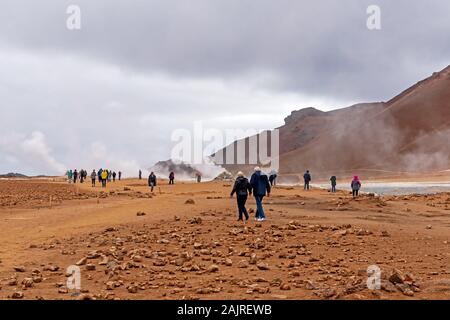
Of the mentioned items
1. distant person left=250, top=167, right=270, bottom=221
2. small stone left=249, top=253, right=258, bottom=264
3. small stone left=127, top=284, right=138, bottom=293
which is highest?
distant person left=250, top=167, right=270, bottom=221

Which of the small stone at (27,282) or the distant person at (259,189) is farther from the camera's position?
the distant person at (259,189)

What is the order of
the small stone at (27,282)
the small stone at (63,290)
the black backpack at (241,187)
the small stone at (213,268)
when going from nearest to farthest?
1. the small stone at (63,290)
2. the small stone at (27,282)
3. the small stone at (213,268)
4. the black backpack at (241,187)

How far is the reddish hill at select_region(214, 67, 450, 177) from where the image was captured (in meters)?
142

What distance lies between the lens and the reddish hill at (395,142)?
142 metres

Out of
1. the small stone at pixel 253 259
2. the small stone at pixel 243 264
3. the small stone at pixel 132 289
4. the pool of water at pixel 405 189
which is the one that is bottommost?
the small stone at pixel 132 289

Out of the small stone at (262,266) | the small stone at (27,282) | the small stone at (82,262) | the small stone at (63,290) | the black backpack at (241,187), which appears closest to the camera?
the small stone at (63,290)

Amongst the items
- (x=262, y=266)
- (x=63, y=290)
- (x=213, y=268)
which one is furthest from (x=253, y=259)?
(x=63, y=290)

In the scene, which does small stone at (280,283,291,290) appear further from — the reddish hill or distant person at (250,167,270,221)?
the reddish hill

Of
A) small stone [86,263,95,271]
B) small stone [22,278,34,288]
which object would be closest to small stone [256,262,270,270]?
small stone [86,263,95,271]

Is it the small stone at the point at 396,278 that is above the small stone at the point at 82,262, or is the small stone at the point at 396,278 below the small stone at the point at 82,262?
above

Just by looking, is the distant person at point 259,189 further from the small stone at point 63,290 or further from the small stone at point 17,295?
the small stone at point 17,295

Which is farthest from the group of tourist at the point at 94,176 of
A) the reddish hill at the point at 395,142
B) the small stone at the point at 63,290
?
the reddish hill at the point at 395,142
